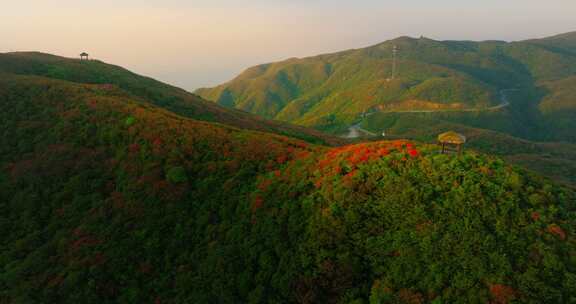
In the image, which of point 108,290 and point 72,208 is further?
point 72,208

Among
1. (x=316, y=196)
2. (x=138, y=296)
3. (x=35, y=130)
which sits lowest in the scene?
(x=138, y=296)

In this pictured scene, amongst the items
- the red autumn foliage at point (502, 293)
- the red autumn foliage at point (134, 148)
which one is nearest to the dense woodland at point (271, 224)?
the red autumn foliage at point (502, 293)

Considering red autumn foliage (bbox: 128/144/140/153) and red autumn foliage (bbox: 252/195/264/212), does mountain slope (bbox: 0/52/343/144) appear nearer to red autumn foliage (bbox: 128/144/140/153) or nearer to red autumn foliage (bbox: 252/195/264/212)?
red autumn foliage (bbox: 128/144/140/153)

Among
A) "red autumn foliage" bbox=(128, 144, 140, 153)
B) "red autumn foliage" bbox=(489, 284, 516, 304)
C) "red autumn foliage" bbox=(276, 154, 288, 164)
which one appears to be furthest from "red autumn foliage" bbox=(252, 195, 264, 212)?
"red autumn foliage" bbox=(128, 144, 140, 153)

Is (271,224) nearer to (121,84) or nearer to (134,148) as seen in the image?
(134,148)

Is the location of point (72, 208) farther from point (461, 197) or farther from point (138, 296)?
point (461, 197)

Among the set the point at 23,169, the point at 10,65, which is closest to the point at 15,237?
the point at 23,169

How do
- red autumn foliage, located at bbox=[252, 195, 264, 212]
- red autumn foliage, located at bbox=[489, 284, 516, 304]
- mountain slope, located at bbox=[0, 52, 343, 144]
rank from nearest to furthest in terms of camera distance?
1. red autumn foliage, located at bbox=[489, 284, 516, 304]
2. red autumn foliage, located at bbox=[252, 195, 264, 212]
3. mountain slope, located at bbox=[0, 52, 343, 144]
